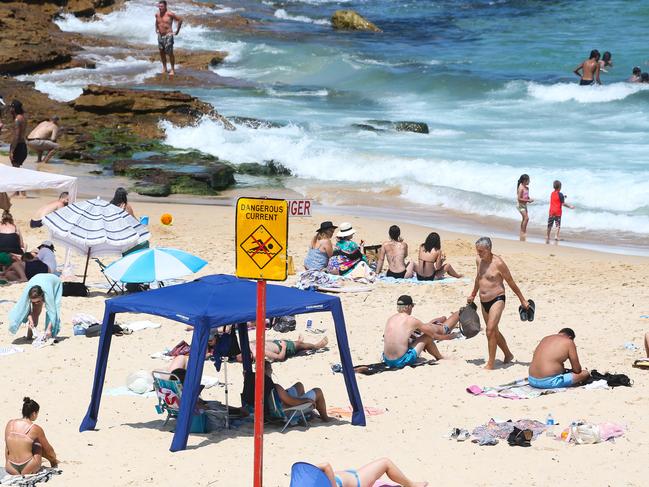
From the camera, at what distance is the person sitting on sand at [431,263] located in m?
15.4

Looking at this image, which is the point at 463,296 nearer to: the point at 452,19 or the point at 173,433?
the point at 173,433

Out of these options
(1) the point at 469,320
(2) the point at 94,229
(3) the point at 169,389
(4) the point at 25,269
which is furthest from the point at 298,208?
(4) the point at 25,269

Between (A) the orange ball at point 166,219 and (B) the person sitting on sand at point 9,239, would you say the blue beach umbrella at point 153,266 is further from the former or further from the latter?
(A) the orange ball at point 166,219

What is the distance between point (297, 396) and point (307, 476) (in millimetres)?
2953

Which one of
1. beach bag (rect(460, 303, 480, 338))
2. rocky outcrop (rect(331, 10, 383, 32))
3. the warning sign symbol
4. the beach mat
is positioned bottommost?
the beach mat

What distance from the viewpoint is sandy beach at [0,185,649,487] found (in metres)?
8.91

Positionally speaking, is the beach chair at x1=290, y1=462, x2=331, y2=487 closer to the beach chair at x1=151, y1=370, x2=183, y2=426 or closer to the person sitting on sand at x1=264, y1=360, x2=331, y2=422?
the person sitting on sand at x1=264, y1=360, x2=331, y2=422

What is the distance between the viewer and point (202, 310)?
30.6 feet

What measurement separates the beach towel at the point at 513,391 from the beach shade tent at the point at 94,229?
5173 millimetres

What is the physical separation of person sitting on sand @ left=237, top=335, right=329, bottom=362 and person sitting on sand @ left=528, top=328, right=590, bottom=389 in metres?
2.66

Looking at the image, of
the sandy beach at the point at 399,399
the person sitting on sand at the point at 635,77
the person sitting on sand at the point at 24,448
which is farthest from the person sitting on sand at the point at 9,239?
the person sitting on sand at the point at 635,77

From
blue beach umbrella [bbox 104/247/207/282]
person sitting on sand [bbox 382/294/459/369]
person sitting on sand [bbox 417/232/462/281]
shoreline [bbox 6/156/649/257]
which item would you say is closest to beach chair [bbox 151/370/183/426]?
person sitting on sand [bbox 382/294/459/369]

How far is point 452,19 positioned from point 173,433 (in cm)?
4097

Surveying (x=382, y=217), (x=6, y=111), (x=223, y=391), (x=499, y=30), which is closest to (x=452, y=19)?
(x=499, y=30)
